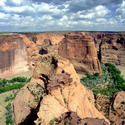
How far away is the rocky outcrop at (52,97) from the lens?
18.2 m

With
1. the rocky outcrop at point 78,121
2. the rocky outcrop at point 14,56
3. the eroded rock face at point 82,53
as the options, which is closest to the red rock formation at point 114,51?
the eroded rock face at point 82,53

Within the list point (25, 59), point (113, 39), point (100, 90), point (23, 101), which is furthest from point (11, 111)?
point (113, 39)

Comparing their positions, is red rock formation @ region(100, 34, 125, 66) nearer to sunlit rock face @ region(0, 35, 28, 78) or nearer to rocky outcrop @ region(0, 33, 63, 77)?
rocky outcrop @ region(0, 33, 63, 77)

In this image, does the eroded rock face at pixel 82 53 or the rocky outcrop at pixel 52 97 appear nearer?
the rocky outcrop at pixel 52 97

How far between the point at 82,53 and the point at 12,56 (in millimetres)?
19345

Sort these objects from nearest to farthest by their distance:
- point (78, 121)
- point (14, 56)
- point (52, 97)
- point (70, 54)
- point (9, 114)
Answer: point (78, 121)
point (52, 97)
point (9, 114)
point (70, 54)
point (14, 56)

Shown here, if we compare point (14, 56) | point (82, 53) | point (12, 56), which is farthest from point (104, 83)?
point (12, 56)

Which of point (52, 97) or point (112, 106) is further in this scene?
point (112, 106)

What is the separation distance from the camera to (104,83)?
A: 43.1 meters

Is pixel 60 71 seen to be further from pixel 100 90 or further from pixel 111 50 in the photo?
pixel 111 50

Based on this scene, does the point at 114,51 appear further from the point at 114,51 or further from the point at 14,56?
the point at 14,56

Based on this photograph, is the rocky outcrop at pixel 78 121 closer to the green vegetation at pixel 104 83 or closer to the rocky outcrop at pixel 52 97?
the rocky outcrop at pixel 52 97

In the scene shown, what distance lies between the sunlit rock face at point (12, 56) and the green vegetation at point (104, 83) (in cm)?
2032

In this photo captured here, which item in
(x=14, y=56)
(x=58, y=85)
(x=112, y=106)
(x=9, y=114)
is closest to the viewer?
(x=58, y=85)
